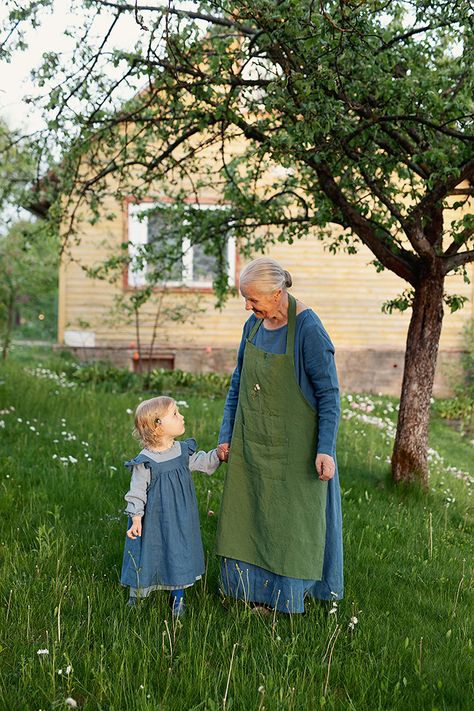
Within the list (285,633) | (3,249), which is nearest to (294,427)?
(285,633)

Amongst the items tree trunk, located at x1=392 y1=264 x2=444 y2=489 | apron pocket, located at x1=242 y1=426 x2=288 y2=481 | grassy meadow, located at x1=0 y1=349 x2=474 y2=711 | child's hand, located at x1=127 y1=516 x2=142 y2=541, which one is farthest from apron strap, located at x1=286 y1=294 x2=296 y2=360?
tree trunk, located at x1=392 y1=264 x2=444 y2=489

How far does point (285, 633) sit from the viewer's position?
3.57 meters

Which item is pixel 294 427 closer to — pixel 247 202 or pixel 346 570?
pixel 346 570

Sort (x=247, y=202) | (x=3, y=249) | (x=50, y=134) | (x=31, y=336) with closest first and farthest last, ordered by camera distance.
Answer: (x=50, y=134) → (x=247, y=202) → (x=3, y=249) → (x=31, y=336)

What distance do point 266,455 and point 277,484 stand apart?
156mm

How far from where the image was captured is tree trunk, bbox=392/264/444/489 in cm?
640

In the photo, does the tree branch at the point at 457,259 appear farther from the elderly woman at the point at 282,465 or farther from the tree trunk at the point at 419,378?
the elderly woman at the point at 282,465

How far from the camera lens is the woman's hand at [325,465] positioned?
3615 mm

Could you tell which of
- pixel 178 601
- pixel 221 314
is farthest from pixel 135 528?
pixel 221 314

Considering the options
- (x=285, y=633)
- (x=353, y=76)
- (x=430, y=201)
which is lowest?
(x=285, y=633)

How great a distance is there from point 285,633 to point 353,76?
141 inches

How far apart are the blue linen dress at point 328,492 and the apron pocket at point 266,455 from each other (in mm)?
205

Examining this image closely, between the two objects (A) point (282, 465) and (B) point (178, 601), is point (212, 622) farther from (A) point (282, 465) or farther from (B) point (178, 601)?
(A) point (282, 465)

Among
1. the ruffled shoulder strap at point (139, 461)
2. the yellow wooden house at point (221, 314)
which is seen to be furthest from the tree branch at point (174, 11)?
the yellow wooden house at point (221, 314)
